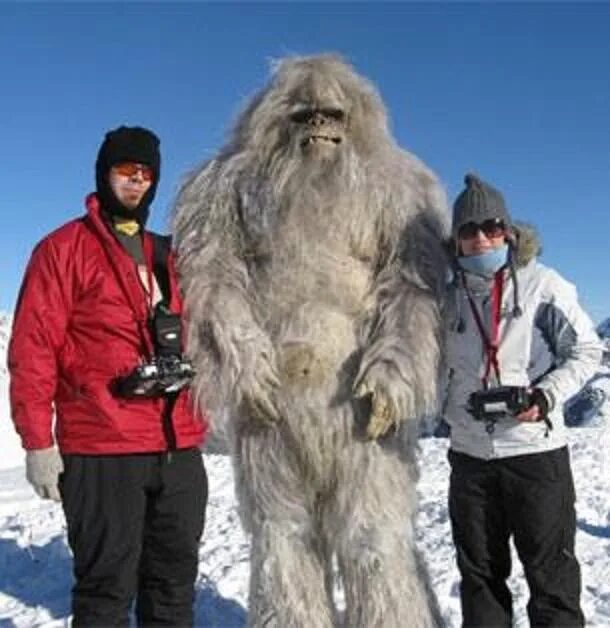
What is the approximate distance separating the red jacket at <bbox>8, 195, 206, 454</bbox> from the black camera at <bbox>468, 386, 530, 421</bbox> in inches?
41.3

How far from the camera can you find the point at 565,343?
3.30 meters

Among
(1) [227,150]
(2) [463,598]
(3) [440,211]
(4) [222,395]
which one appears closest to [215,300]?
(4) [222,395]

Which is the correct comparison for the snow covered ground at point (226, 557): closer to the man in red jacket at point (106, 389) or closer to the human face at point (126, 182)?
the man in red jacket at point (106, 389)

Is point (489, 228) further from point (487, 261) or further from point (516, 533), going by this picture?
point (516, 533)

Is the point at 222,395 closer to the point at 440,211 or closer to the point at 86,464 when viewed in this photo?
the point at 86,464

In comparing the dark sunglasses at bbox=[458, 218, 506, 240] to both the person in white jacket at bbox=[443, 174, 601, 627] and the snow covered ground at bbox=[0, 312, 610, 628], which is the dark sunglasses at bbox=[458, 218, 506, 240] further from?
the snow covered ground at bbox=[0, 312, 610, 628]

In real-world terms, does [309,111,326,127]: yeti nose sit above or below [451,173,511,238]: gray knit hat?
above

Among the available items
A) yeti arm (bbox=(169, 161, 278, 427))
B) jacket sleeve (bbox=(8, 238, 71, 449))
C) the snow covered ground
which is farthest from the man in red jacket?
the snow covered ground

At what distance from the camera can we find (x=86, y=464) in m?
3.13

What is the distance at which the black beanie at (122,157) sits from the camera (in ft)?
10.8

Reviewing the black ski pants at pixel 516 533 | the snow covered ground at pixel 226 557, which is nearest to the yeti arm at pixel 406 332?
the black ski pants at pixel 516 533

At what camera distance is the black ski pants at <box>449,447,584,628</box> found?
129 inches

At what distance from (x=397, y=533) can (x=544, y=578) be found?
53 cm

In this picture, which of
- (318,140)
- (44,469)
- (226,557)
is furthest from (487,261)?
(226,557)
